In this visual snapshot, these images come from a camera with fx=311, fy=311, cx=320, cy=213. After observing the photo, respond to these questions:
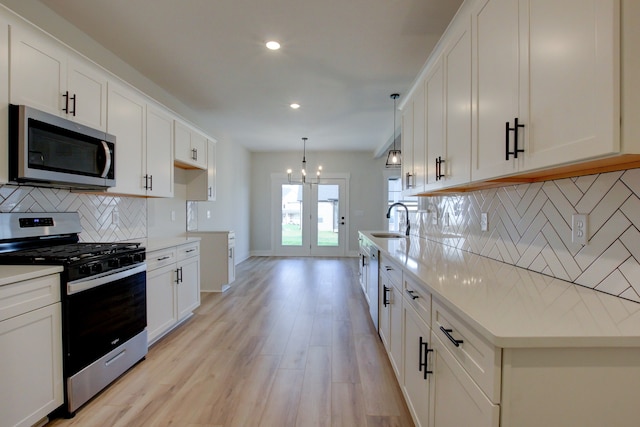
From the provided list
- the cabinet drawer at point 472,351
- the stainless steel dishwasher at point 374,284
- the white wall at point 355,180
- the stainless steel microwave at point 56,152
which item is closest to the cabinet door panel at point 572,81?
the cabinet drawer at point 472,351

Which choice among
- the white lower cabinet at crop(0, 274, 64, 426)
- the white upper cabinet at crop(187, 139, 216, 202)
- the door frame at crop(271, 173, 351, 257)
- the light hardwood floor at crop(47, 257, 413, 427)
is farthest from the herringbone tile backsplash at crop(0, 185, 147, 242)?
the door frame at crop(271, 173, 351, 257)

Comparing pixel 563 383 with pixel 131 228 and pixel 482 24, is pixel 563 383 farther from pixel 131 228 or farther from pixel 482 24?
pixel 131 228

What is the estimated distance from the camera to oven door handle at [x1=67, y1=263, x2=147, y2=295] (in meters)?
1.76

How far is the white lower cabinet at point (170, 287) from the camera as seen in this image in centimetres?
264

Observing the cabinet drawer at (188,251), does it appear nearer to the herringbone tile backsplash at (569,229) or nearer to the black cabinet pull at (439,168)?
the black cabinet pull at (439,168)

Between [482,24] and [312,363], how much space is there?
241 centimetres

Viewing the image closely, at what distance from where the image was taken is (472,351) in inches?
37.8

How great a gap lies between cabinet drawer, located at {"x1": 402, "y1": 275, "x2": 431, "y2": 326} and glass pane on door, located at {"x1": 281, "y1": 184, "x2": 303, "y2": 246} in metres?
6.06

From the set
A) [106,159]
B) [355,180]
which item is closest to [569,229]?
[106,159]

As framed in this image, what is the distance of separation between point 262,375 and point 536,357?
1895mm

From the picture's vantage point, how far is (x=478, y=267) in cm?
169

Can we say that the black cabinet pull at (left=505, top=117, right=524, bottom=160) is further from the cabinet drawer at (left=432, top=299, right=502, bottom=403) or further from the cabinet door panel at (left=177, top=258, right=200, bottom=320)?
the cabinet door panel at (left=177, top=258, right=200, bottom=320)

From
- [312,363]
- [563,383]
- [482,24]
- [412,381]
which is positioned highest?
[482,24]

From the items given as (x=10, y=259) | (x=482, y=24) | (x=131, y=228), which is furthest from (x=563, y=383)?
(x=131, y=228)
